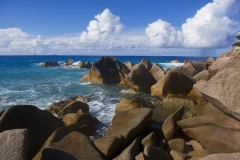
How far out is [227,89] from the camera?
510 centimetres

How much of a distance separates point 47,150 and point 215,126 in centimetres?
474

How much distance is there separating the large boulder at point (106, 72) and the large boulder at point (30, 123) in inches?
671

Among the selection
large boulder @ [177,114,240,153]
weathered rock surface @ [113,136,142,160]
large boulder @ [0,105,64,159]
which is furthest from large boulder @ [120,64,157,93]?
weathered rock surface @ [113,136,142,160]

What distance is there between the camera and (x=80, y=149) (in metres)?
4.77

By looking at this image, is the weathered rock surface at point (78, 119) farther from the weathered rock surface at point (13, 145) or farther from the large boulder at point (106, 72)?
the large boulder at point (106, 72)

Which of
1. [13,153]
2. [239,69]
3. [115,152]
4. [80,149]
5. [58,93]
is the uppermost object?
[239,69]

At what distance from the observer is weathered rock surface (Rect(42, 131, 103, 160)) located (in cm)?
441

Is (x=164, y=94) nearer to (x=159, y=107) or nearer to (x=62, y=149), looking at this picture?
(x=159, y=107)

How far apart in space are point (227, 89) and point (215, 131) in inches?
65.5

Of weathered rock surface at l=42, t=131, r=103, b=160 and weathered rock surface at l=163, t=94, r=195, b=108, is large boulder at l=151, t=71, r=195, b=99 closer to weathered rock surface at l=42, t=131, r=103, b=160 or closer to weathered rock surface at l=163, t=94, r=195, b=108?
weathered rock surface at l=163, t=94, r=195, b=108

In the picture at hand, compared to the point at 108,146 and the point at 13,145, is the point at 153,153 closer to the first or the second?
the point at 108,146

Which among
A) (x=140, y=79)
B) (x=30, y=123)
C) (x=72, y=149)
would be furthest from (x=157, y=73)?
(x=72, y=149)

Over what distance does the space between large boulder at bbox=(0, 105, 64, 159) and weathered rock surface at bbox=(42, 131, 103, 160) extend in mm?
1170

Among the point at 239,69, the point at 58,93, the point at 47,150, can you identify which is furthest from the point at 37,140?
the point at 58,93
